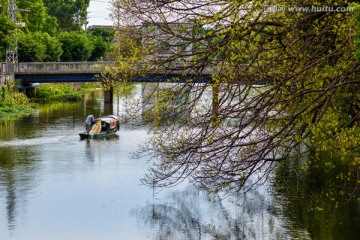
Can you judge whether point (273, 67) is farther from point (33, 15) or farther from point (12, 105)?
point (33, 15)

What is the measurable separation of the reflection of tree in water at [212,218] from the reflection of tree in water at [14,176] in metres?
4.72

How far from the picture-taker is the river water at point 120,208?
25.0 m

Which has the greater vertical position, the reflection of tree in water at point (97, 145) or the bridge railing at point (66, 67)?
the bridge railing at point (66, 67)

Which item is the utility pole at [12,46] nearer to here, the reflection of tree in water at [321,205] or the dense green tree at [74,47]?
the dense green tree at [74,47]

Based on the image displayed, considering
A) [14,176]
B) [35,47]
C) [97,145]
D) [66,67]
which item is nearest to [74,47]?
[35,47]

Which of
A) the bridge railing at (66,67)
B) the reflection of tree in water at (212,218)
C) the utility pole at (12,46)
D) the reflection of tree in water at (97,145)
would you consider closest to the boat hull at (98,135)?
the reflection of tree in water at (97,145)

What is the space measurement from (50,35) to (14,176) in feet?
232

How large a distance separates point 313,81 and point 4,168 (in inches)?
787

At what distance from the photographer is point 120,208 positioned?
28.1m

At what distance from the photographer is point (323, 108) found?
728 inches

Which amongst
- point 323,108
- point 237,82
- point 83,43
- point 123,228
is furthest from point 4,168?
point 83,43

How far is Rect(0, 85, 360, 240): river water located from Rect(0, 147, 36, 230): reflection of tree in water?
0.03 meters

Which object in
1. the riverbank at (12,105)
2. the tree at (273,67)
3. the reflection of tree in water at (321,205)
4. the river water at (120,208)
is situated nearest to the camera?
the tree at (273,67)

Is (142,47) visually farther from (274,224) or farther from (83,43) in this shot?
(83,43)
